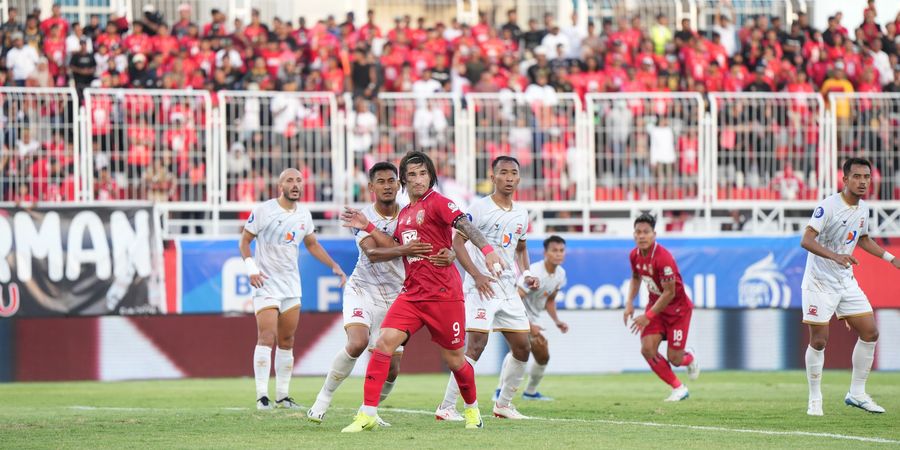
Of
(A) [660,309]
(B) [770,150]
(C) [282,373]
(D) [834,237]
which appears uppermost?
(B) [770,150]

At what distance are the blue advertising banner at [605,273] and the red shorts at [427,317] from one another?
1100 centimetres

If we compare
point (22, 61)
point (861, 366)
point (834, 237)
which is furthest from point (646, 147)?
point (22, 61)

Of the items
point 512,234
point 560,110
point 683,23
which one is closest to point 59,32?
point 560,110

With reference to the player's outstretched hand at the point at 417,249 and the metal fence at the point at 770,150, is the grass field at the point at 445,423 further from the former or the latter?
the metal fence at the point at 770,150

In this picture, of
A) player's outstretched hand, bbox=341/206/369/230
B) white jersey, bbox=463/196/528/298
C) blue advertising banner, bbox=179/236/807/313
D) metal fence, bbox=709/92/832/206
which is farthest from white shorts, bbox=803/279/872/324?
metal fence, bbox=709/92/832/206

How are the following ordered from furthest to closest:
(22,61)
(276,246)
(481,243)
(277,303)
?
1. (22,61)
2. (276,246)
3. (277,303)
4. (481,243)

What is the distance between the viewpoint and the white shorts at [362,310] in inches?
489

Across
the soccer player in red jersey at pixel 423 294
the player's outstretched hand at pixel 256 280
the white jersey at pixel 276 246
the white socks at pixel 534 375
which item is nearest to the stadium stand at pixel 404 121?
the white socks at pixel 534 375

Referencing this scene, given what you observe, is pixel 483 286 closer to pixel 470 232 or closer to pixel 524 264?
pixel 470 232

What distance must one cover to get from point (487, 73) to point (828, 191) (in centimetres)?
675

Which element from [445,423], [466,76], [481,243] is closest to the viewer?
[481,243]

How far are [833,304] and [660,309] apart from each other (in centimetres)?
278

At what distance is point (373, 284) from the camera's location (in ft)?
41.9

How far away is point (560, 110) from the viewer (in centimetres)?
2409
